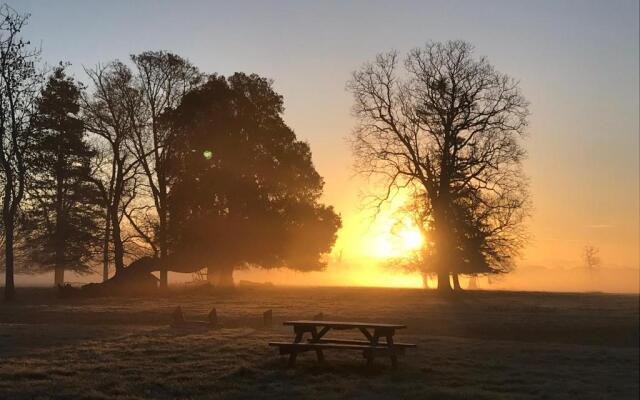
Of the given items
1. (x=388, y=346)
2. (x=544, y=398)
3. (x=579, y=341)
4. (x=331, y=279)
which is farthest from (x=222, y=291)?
(x=331, y=279)

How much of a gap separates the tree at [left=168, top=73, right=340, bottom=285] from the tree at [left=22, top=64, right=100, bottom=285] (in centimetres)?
751

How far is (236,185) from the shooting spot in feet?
152

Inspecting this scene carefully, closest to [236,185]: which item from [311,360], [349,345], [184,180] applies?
[184,180]

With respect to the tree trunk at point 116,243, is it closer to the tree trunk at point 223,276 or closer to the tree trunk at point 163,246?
the tree trunk at point 163,246

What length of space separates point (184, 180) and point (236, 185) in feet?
13.5

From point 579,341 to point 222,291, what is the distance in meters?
29.0

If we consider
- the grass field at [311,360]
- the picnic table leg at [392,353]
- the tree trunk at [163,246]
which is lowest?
the grass field at [311,360]

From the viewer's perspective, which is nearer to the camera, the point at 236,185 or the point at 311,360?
the point at 311,360

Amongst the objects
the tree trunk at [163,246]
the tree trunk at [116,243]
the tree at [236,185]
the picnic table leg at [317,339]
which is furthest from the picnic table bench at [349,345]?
the tree trunk at [116,243]

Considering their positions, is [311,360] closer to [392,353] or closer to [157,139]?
[392,353]

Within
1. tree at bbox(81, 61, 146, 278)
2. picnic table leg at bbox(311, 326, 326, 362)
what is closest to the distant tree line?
tree at bbox(81, 61, 146, 278)

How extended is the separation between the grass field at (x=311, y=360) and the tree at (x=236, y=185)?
20081 millimetres

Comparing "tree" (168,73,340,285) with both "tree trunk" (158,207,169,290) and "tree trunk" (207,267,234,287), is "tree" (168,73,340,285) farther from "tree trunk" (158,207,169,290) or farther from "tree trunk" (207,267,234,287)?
"tree trunk" (158,207,169,290)

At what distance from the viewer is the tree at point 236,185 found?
1832 inches
